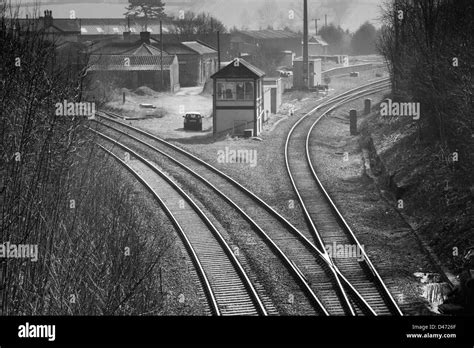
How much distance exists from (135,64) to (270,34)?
39.3ft

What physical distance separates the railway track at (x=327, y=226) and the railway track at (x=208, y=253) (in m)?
1.04

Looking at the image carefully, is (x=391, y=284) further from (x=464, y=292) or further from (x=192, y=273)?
(x=192, y=273)

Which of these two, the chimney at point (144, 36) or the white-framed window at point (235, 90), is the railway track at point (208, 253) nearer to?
the white-framed window at point (235, 90)

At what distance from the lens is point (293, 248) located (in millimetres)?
8516

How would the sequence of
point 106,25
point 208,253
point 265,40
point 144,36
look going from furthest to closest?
point 265,40 → point 144,36 → point 106,25 → point 208,253

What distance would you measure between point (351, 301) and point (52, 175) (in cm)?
319

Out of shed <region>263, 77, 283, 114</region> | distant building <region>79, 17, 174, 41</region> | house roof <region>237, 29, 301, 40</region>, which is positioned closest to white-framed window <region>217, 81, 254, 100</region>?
shed <region>263, 77, 283, 114</region>

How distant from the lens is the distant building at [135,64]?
76.5 ft

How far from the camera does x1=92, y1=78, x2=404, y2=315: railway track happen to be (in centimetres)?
652

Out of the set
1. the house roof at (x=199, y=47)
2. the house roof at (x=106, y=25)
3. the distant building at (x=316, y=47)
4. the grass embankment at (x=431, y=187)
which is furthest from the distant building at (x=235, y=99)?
the distant building at (x=316, y=47)

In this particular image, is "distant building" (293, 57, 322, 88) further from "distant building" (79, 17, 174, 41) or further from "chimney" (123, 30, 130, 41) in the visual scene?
"chimney" (123, 30, 130, 41)

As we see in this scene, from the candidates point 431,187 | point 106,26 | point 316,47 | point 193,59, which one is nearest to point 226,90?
point 106,26

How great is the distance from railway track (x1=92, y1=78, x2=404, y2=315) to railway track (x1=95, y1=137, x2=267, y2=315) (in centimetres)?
54

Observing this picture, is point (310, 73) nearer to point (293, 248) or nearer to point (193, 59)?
point (193, 59)
